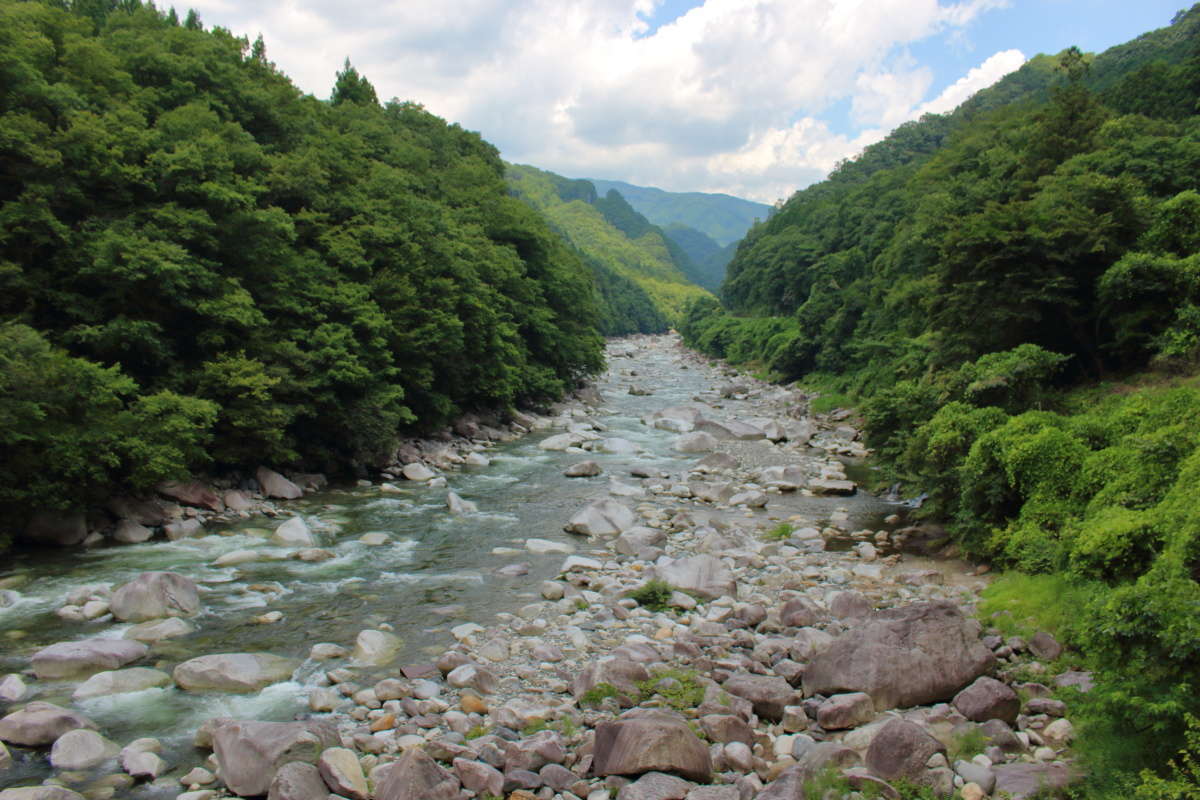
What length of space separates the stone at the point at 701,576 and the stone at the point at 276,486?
472 inches

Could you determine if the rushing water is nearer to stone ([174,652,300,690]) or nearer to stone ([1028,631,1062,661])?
stone ([174,652,300,690])

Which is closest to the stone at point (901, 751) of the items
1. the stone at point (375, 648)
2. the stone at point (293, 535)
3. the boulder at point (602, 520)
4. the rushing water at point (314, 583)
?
the rushing water at point (314, 583)

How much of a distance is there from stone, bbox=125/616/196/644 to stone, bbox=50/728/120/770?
2978 mm

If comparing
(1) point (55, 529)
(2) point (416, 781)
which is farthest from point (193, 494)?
(2) point (416, 781)

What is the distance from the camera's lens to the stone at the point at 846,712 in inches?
319

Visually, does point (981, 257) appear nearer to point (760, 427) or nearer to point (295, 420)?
point (760, 427)

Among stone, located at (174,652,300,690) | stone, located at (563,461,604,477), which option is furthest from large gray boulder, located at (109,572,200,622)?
stone, located at (563,461,604,477)

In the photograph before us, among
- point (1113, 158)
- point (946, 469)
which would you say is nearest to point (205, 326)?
point (946, 469)

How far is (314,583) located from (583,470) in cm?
1159

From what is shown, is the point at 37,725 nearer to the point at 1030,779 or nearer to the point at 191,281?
the point at 1030,779

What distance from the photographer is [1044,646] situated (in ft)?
30.6

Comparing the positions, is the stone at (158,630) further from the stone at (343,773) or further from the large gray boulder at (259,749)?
the stone at (343,773)

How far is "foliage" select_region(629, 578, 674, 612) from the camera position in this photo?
12227mm

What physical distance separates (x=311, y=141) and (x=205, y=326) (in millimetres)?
13539
